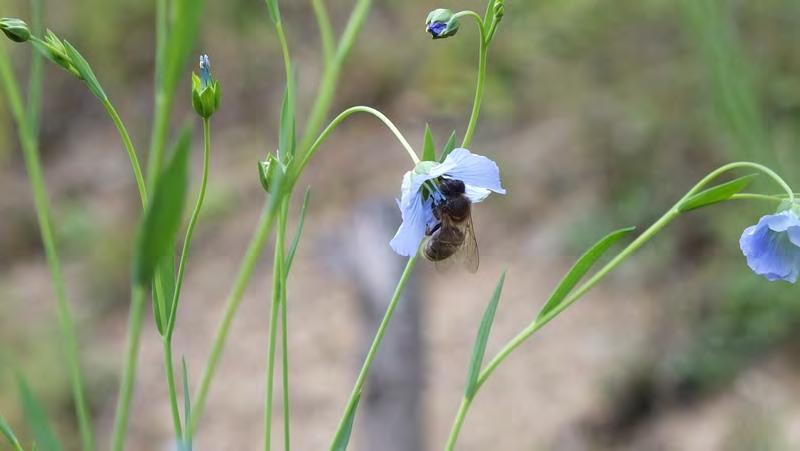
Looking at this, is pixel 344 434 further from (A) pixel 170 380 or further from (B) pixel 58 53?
(B) pixel 58 53

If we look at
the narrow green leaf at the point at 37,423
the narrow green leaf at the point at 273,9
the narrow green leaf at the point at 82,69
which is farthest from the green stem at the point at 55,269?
the narrow green leaf at the point at 273,9

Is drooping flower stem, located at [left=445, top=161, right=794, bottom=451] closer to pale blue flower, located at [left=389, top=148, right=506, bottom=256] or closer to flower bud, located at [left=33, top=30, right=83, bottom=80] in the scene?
pale blue flower, located at [left=389, top=148, right=506, bottom=256]

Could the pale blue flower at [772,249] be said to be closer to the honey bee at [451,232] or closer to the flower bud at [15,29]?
the honey bee at [451,232]

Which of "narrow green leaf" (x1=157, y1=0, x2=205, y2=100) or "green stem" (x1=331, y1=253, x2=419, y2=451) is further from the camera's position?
"green stem" (x1=331, y1=253, x2=419, y2=451)

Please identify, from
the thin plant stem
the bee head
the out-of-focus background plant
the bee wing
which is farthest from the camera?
the out-of-focus background plant

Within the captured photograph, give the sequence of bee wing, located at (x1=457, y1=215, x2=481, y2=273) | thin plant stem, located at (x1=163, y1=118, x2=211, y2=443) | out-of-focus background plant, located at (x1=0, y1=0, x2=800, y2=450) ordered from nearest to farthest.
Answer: thin plant stem, located at (x1=163, y1=118, x2=211, y2=443) → bee wing, located at (x1=457, y1=215, x2=481, y2=273) → out-of-focus background plant, located at (x1=0, y1=0, x2=800, y2=450)

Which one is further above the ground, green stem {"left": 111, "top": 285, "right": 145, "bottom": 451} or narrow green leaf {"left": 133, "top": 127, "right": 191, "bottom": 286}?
narrow green leaf {"left": 133, "top": 127, "right": 191, "bottom": 286}

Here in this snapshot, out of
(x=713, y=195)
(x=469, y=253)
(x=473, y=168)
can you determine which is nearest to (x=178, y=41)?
(x=473, y=168)

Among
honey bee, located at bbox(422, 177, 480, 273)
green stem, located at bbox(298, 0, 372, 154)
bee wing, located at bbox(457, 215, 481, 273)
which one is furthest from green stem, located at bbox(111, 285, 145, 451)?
bee wing, located at bbox(457, 215, 481, 273)
